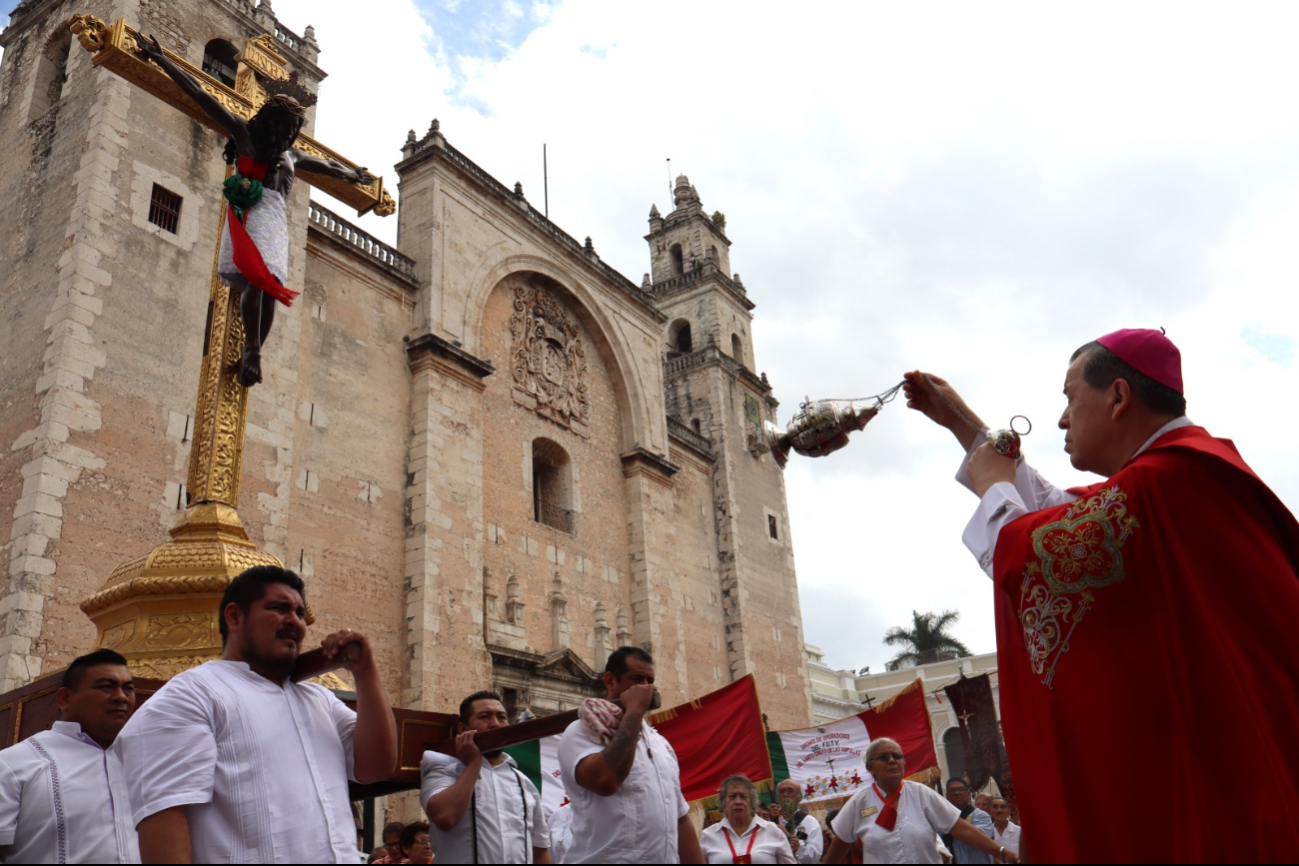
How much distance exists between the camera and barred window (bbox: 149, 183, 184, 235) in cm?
1291

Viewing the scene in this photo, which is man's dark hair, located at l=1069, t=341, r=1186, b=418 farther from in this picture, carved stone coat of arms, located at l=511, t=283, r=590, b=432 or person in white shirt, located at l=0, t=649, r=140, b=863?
carved stone coat of arms, located at l=511, t=283, r=590, b=432

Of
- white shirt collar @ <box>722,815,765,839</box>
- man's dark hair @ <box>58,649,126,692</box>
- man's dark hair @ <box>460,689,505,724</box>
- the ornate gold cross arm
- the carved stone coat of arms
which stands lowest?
white shirt collar @ <box>722,815,765,839</box>

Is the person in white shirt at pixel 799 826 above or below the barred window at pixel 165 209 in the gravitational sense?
below

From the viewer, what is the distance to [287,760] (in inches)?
98.2

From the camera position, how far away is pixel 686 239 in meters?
30.1

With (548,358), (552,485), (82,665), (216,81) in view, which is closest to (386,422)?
(552,485)

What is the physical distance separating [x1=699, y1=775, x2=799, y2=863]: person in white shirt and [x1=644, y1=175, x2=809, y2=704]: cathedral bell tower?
1708cm

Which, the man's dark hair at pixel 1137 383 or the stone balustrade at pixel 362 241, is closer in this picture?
the man's dark hair at pixel 1137 383

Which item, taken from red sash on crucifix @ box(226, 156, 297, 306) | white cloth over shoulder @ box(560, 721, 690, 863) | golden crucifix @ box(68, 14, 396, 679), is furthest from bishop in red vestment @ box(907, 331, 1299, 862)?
red sash on crucifix @ box(226, 156, 297, 306)

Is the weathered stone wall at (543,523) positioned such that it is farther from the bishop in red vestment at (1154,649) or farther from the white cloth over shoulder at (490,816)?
the bishop in red vestment at (1154,649)

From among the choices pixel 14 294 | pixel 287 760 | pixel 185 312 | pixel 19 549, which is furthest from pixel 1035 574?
pixel 14 294

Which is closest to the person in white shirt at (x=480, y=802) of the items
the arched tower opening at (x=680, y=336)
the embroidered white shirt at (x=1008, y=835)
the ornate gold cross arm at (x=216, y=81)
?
the ornate gold cross arm at (x=216, y=81)

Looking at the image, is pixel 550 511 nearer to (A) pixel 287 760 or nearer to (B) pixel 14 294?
(B) pixel 14 294

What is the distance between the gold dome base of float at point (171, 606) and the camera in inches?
155
